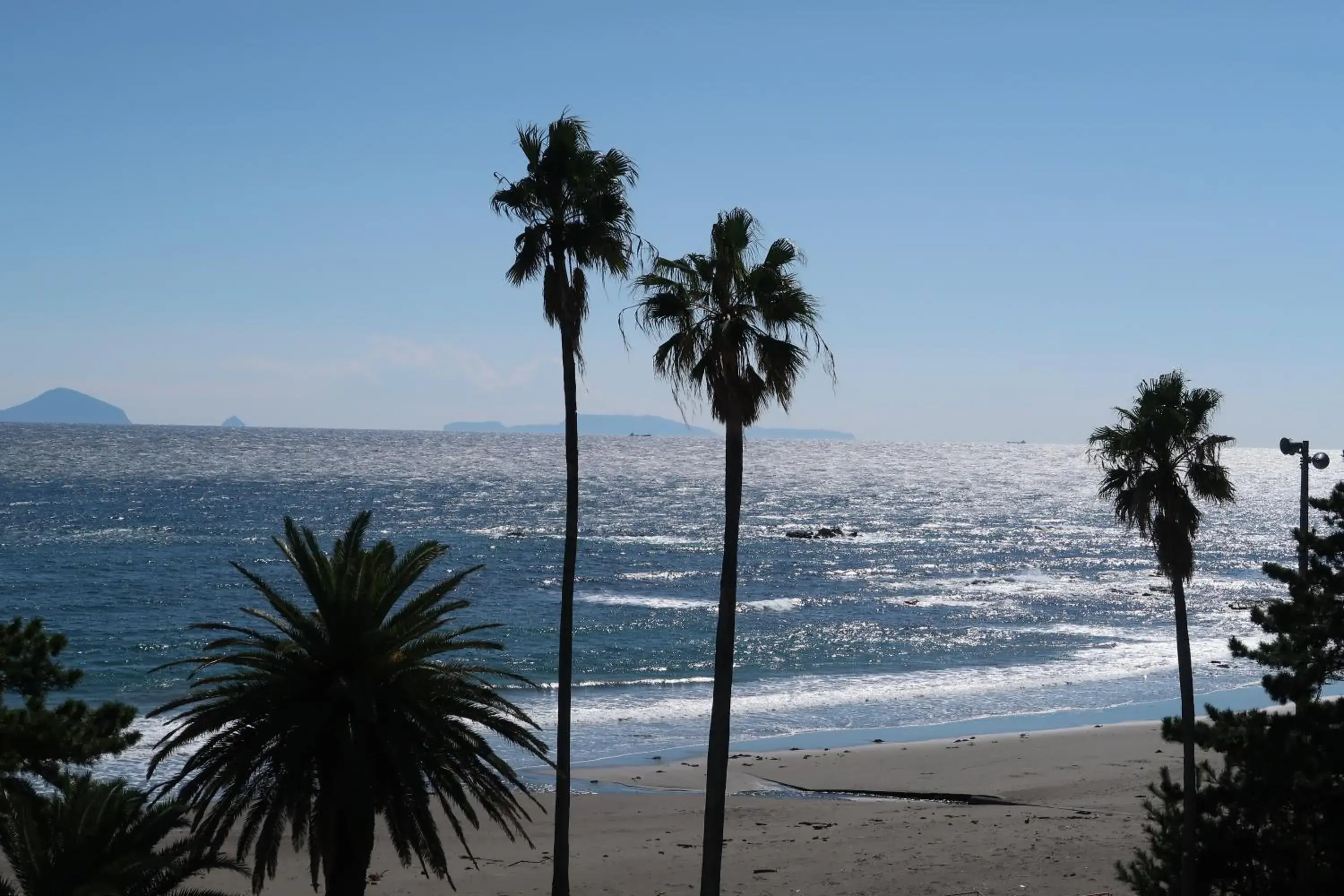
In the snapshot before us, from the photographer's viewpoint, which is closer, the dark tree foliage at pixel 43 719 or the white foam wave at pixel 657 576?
the dark tree foliage at pixel 43 719

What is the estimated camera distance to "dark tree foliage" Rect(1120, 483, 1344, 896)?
16.3 metres

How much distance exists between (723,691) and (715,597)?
5703 centimetres

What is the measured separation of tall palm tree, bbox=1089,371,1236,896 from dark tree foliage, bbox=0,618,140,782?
13.7 metres

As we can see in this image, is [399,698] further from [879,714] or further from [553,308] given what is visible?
[879,714]

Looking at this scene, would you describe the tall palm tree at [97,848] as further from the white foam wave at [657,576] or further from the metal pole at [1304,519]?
the white foam wave at [657,576]

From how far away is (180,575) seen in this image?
7244cm

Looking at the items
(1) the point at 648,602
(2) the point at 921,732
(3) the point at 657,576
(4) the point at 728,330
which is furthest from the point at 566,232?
(3) the point at 657,576

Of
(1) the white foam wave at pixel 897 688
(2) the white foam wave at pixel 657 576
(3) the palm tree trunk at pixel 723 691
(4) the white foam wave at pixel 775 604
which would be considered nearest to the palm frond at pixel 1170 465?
(3) the palm tree trunk at pixel 723 691

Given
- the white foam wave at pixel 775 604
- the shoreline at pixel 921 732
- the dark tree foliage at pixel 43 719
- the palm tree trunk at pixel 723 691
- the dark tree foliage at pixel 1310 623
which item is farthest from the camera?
the white foam wave at pixel 775 604

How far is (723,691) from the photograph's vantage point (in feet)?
55.8

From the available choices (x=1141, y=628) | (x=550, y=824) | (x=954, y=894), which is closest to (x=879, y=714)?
(x=550, y=824)

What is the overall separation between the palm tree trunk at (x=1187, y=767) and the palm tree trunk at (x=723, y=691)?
608cm

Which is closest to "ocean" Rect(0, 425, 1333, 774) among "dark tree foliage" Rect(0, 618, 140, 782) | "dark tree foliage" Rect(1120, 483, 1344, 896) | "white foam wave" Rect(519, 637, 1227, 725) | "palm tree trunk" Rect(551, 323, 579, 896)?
"white foam wave" Rect(519, 637, 1227, 725)

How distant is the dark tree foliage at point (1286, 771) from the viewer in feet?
53.3
